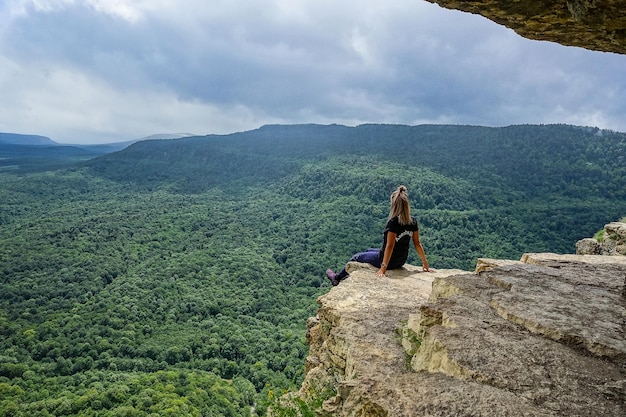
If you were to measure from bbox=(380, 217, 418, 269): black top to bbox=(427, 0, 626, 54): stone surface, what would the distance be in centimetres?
413

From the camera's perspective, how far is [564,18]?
5.06 metres

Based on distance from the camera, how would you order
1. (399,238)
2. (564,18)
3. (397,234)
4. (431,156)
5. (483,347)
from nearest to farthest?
(483,347) < (564,18) < (397,234) < (399,238) < (431,156)

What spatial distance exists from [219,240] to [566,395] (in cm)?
10281

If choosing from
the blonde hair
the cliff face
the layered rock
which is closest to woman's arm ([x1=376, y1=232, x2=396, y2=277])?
the blonde hair

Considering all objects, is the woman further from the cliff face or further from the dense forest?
the dense forest

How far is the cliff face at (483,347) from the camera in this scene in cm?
341

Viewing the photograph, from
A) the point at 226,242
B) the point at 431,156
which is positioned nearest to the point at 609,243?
the point at 226,242

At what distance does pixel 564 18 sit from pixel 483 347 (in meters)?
4.43

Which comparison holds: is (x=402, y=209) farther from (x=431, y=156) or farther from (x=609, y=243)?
(x=431, y=156)

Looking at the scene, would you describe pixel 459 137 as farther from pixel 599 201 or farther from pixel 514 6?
pixel 514 6

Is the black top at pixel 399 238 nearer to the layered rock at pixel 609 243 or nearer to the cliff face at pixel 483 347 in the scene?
the cliff face at pixel 483 347

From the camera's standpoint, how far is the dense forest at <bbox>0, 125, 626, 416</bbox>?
152ft

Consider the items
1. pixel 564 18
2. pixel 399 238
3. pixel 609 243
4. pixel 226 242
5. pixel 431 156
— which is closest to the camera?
pixel 564 18

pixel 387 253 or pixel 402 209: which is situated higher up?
pixel 402 209
